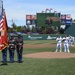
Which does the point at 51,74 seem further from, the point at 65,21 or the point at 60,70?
the point at 65,21

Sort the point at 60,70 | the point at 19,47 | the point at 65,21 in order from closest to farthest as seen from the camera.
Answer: the point at 60,70 → the point at 19,47 → the point at 65,21

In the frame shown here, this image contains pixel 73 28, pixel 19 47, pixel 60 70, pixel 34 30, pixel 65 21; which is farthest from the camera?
pixel 34 30

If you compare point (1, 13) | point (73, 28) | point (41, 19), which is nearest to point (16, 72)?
point (1, 13)

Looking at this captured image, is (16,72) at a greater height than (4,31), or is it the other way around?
(4,31)

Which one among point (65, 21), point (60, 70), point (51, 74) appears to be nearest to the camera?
point (51, 74)

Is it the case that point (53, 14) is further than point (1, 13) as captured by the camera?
Yes

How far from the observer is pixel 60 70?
44.5 ft

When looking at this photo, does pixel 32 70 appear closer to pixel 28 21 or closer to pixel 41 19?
pixel 41 19

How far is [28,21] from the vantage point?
13812 cm

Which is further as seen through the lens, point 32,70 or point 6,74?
point 32,70

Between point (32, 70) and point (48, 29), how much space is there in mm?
99036

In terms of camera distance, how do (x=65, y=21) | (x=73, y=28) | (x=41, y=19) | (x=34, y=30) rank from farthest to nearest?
(x=34, y=30)
(x=65, y=21)
(x=41, y=19)
(x=73, y=28)

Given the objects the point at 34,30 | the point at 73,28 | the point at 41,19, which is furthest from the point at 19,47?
the point at 34,30

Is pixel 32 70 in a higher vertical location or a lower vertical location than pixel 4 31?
lower
